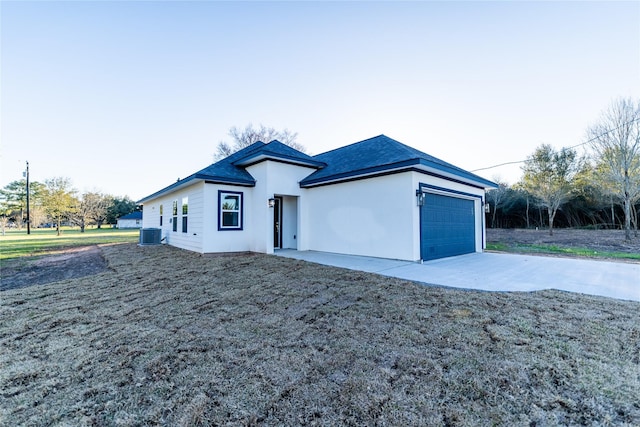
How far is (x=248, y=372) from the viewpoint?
2.38 meters

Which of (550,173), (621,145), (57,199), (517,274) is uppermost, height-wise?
(621,145)

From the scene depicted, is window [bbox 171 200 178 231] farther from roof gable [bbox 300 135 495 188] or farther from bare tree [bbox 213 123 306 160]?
bare tree [bbox 213 123 306 160]

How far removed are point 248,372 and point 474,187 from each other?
36.1ft

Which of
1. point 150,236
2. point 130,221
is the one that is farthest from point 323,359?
point 130,221

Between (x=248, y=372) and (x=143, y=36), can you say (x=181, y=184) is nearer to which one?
(x=143, y=36)

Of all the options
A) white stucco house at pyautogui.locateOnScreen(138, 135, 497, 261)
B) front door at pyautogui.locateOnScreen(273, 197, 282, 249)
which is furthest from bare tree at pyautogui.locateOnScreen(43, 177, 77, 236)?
front door at pyautogui.locateOnScreen(273, 197, 282, 249)

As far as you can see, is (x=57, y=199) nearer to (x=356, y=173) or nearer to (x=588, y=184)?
(x=356, y=173)

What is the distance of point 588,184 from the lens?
18.2 m

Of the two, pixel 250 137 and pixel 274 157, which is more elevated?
pixel 250 137

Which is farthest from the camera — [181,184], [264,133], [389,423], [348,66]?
Answer: [264,133]

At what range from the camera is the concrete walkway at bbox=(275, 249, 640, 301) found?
4.98 meters

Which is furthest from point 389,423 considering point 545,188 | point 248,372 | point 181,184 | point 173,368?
point 545,188

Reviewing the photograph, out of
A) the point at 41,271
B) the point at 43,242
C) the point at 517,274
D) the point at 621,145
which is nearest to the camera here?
the point at 517,274

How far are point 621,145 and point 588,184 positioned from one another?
5.37 m
